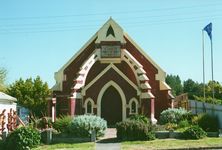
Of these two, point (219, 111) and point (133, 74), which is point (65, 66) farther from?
point (219, 111)

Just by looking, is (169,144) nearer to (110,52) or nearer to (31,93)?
(110,52)

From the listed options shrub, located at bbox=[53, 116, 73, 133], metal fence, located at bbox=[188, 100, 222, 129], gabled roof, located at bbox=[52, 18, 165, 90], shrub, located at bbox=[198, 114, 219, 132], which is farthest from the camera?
gabled roof, located at bbox=[52, 18, 165, 90]

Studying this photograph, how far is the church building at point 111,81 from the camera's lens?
1489 inches

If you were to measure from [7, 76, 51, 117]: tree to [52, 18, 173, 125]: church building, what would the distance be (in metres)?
14.1

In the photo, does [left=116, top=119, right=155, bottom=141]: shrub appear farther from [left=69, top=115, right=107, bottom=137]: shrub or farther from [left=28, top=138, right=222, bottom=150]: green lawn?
[left=69, top=115, right=107, bottom=137]: shrub

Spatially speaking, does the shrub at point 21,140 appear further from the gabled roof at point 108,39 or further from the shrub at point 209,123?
the gabled roof at point 108,39

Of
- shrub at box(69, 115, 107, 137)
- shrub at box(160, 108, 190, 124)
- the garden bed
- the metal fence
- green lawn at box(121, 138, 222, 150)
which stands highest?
the metal fence

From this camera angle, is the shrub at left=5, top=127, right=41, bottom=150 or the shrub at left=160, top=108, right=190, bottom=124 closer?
the shrub at left=5, top=127, right=41, bottom=150

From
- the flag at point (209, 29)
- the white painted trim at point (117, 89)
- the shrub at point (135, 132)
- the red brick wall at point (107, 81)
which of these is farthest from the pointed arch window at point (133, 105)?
the shrub at point (135, 132)

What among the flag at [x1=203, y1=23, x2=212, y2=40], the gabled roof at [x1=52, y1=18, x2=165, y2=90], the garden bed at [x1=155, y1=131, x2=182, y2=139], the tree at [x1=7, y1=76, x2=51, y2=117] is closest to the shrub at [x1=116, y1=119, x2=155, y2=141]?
the garden bed at [x1=155, y1=131, x2=182, y2=139]

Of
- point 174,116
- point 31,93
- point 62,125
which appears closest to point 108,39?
point 174,116

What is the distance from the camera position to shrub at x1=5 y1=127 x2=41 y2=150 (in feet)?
76.3

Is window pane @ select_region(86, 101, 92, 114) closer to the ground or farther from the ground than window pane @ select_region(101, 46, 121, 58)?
closer to the ground

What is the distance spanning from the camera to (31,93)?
56969mm
